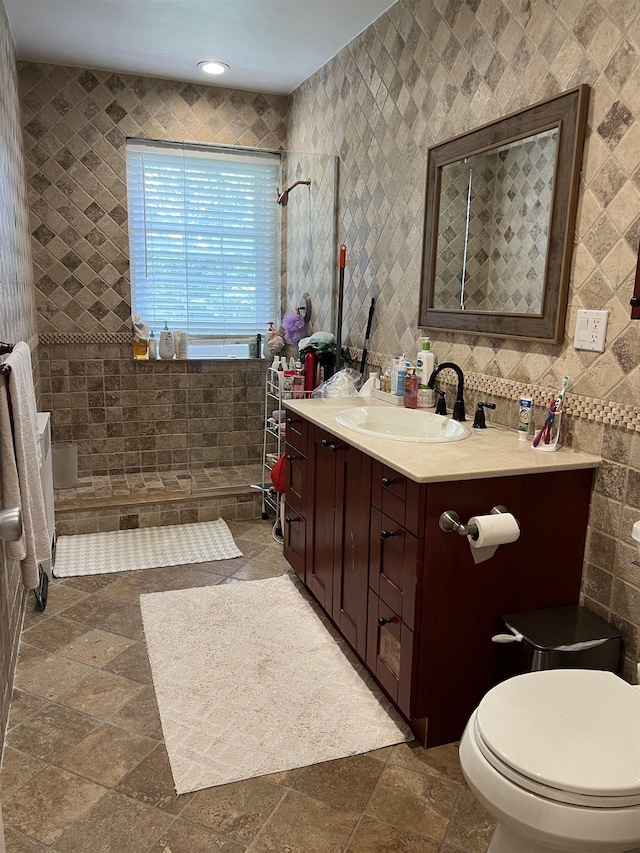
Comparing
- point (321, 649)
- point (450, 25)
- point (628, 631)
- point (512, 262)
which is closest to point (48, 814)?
point (321, 649)

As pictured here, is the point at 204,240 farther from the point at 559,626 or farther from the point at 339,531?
the point at 559,626

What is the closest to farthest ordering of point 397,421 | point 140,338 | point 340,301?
point 397,421 < point 340,301 < point 140,338

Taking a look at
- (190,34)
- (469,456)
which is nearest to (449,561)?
(469,456)

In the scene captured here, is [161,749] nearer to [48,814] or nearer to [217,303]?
[48,814]

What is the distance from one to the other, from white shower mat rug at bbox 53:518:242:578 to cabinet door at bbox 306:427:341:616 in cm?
84

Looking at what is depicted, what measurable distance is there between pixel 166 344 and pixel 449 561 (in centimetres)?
302

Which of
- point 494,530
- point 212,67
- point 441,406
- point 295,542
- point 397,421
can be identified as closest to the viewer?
point 494,530

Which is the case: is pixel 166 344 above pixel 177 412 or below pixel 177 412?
above

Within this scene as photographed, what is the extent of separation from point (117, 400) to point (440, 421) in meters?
2.62

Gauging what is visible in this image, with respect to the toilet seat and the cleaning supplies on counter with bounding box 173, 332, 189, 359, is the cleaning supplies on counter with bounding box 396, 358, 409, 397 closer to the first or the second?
the toilet seat

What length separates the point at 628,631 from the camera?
1.85 metres

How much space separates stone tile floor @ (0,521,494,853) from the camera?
64.2 inches

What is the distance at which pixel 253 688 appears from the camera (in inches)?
89.6

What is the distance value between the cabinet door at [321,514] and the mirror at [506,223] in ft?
2.41
